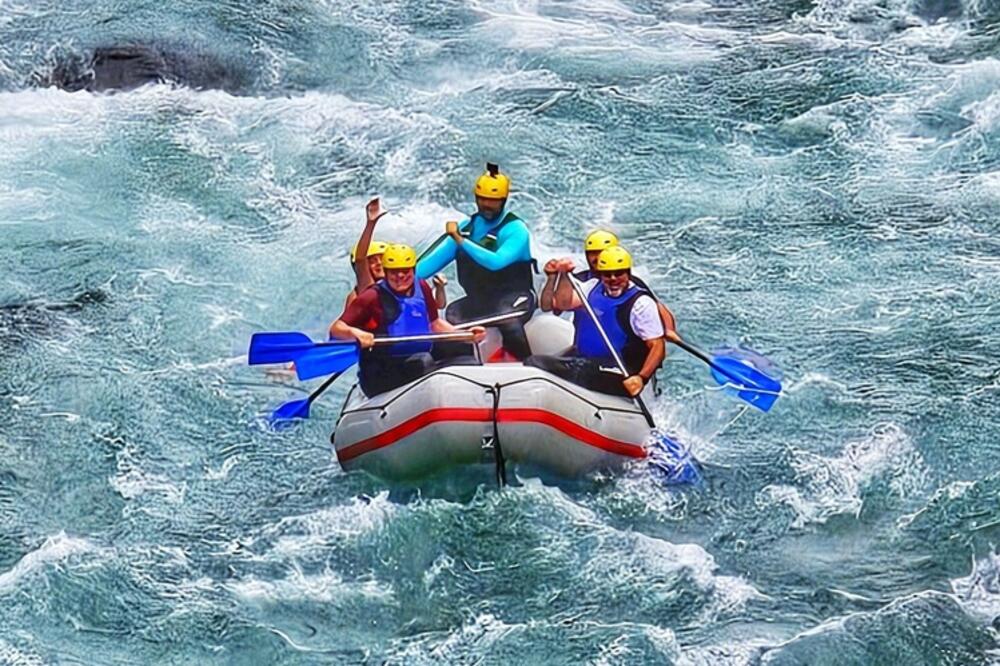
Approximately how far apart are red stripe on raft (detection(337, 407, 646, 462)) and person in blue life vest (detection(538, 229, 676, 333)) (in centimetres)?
98

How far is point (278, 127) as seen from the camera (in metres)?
19.1

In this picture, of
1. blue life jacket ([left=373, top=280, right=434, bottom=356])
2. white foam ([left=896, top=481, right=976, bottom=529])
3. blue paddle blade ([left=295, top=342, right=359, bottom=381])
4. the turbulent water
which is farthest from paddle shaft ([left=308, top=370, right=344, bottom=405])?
white foam ([left=896, top=481, right=976, bottom=529])

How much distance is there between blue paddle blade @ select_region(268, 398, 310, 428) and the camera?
13.7 meters

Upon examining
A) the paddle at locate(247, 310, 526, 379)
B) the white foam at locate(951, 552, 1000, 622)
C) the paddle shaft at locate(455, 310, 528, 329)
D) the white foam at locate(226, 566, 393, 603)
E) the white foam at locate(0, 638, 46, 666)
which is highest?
the paddle shaft at locate(455, 310, 528, 329)

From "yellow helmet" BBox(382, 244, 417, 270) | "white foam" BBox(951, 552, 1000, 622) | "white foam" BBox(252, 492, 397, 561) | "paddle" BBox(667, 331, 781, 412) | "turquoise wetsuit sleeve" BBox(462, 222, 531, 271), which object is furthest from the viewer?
"turquoise wetsuit sleeve" BBox(462, 222, 531, 271)

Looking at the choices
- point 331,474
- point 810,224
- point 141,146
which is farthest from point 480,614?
point 141,146

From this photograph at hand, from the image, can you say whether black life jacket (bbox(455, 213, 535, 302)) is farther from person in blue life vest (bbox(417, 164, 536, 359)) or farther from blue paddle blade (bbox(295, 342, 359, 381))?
blue paddle blade (bbox(295, 342, 359, 381))

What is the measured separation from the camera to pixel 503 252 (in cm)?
1366

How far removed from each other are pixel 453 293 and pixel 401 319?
10.9ft

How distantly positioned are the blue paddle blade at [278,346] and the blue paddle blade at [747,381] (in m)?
2.92

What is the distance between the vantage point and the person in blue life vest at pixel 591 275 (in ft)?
42.7

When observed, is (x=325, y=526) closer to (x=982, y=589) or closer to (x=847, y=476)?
(x=847, y=476)

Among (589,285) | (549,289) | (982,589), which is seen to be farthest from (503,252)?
(982,589)

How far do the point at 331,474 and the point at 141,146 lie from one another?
253 inches
